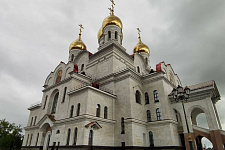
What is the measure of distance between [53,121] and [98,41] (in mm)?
18055

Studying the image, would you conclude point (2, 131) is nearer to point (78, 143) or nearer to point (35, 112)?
point (35, 112)

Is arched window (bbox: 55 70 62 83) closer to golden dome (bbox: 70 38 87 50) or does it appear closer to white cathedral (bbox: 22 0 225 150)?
white cathedral (bbox: 22 0 225 150)

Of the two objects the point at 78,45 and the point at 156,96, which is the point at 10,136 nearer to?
the point at 78,45

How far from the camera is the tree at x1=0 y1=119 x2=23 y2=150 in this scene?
91.5ft

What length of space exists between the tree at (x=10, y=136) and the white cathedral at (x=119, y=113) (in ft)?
33.0

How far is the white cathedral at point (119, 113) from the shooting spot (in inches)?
572

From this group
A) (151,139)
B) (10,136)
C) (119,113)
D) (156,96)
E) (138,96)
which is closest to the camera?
(151,139)

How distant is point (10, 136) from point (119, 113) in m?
25.8

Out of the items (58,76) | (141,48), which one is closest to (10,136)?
(58,76)

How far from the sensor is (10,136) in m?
29.0

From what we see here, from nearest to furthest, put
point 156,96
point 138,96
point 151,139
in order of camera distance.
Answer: point 151,139 → point 156,96 → point 138,96

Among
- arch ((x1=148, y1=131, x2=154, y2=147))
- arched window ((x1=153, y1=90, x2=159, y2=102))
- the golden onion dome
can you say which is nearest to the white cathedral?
arched window ((x1=153, y1=90, x2=159, y2=102))

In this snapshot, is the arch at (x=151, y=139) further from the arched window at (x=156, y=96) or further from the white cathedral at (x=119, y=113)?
the arched window at (x=156, y=96)

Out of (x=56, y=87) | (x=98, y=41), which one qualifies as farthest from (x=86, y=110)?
(x=98, y=41)
